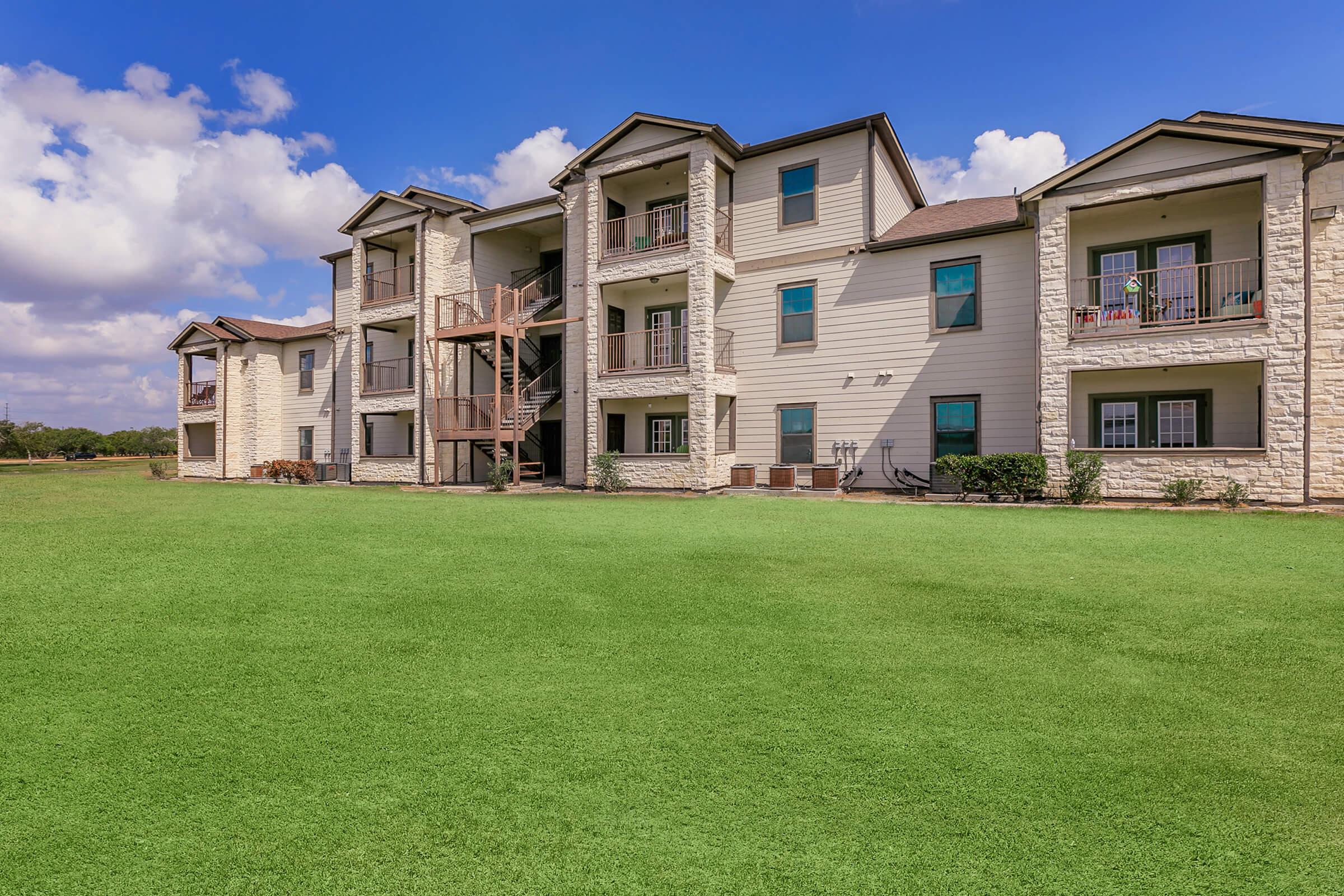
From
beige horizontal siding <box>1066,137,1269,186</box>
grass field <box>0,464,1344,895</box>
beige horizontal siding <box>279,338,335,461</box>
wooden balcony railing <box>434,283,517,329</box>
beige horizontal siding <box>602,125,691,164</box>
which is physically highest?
beige horizontal siding <box>602,125,691,164</box>

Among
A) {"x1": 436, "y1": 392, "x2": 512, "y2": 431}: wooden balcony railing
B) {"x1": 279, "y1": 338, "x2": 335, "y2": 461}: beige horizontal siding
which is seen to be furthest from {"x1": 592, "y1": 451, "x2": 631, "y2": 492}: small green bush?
{"x1": 279, "y1": 338, "x2": 335, "y2": 461}: beige horizontal siding

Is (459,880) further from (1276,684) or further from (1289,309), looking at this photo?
(1289,309)

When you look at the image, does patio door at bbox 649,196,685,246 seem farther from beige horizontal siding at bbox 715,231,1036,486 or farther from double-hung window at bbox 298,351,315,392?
double-hung window at bbox 298,351,315,392

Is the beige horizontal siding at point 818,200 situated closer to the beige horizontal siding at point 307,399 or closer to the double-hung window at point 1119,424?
the double-hung window at point 1119,424

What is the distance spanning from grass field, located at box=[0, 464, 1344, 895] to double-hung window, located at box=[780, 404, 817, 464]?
12.2m

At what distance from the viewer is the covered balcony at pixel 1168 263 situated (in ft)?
49.0

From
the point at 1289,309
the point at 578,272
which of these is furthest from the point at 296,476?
the point at 1289,309

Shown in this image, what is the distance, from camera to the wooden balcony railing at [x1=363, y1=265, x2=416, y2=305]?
87.0 ft

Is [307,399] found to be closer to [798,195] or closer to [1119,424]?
[798,195]

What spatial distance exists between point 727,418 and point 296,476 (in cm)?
1891

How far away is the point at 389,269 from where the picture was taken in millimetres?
27844

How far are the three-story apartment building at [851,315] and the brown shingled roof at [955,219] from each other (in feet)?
0.55

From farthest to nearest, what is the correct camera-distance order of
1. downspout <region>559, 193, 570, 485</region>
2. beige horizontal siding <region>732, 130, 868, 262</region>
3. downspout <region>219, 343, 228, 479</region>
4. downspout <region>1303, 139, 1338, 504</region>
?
1. downspout <region>219, 343, 228, 479</region>
2. downspout <region>559, 193, 570, 485</region>
3. beige horizontal siding <region>732, 130, 868, 262</region>
4. downspout <region>1303, 139, 1338, 504</region>

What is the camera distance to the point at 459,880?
2418 mm
